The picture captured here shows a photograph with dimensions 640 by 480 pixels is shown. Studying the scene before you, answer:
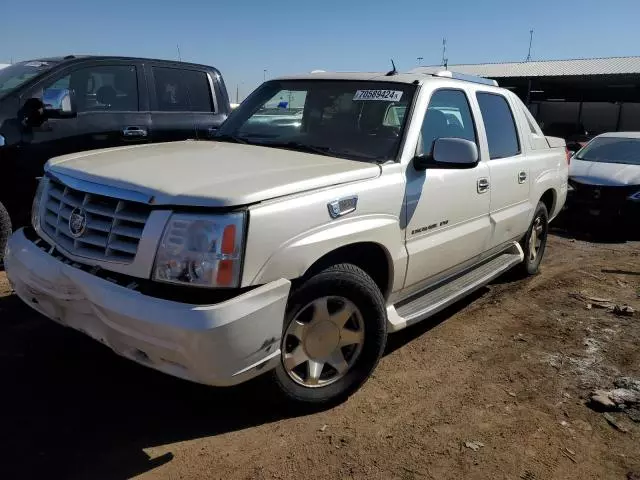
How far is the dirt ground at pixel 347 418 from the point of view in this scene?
2762 millimetres

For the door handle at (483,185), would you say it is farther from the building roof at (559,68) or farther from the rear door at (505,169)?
the building roof at (559,68)

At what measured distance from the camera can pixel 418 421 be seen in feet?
10.5

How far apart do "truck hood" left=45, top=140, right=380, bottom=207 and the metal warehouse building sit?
75.8ft

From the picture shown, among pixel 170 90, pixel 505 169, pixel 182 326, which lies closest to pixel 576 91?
pixel 170 90

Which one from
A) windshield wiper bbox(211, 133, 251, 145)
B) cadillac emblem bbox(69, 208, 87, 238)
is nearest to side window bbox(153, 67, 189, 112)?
windshield wiper bbox(211, 133, 251, 145)

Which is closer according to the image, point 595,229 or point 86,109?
point 86,109

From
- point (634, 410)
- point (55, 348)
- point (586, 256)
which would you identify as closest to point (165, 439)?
point (55, 348)

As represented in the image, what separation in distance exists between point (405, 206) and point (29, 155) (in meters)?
3.78

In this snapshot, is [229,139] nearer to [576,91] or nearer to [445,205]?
[445,205]

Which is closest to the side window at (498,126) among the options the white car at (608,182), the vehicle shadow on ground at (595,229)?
the vehicle shadow on ground at (595,229)

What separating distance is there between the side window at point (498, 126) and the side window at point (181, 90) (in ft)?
11.5

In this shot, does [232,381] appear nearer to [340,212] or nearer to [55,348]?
[340,212]

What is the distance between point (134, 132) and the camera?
599cm

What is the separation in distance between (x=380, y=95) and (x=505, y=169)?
4.77ft
